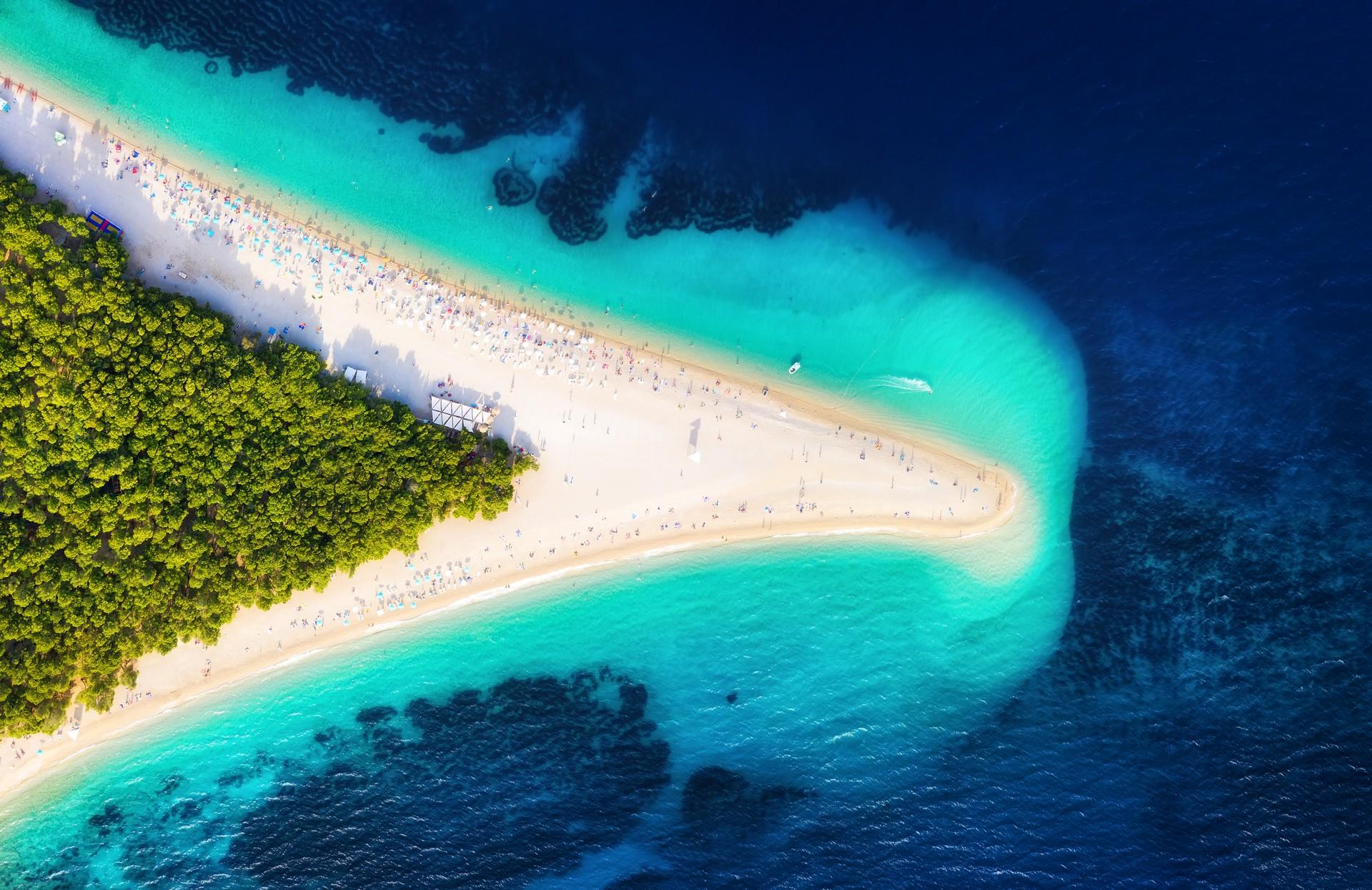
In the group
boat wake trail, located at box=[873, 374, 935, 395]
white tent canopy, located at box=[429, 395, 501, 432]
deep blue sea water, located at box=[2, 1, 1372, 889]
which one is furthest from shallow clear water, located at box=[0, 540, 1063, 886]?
white tent canopy, located at box=[429, 395, 501, 432]

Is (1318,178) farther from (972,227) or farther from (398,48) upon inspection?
(398,48)

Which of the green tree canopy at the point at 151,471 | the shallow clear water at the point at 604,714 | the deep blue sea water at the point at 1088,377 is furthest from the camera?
the shallow clear water at the point at 604,714

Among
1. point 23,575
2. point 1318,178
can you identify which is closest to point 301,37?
point 23,575

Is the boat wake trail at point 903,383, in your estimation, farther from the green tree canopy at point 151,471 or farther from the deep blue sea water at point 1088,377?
the green tree canopy at point 151,471

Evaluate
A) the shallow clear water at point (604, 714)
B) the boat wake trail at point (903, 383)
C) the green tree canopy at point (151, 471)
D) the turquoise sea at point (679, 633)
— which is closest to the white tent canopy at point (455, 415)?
the green tree canopy at point (151, 471)

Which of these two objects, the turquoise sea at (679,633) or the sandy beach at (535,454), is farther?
the turquoise sea at (679,633)

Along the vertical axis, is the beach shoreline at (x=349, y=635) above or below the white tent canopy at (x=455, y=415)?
below

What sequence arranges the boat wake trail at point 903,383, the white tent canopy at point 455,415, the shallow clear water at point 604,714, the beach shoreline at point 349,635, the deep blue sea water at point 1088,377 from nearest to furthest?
1. the white tent canopy at point 455,415
2. the deep blue sea water at point 1088,377
3. the beach shoreline at point 349,635
4. the boat wake trail at point 903,383
5. the shallow clear water at point 604,714

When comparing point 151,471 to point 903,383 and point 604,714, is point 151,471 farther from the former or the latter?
point 903,383
